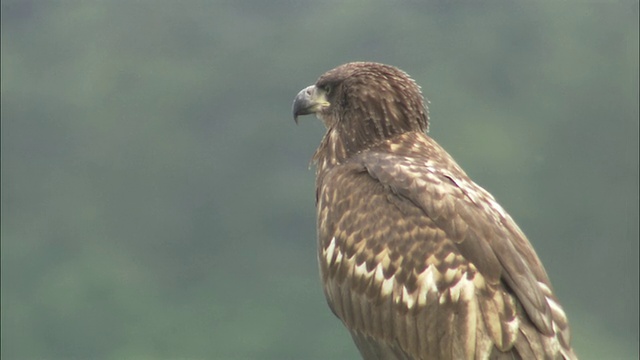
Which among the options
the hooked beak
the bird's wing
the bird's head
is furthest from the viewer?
the hooked beak

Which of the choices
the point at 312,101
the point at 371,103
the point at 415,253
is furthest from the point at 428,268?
the point at 312,101

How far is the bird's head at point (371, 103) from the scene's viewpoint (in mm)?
7488

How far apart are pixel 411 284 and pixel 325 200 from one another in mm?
880

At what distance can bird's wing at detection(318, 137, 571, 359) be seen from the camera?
6.14m

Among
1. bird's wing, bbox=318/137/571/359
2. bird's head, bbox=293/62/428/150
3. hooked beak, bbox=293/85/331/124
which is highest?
hooked beak, bbox=293/85/331/124

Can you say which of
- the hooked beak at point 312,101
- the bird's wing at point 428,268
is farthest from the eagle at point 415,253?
the hooked beak at point 312,101

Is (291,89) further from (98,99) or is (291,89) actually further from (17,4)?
(17,4)

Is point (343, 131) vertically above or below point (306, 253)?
below

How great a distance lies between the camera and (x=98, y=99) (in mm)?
23234

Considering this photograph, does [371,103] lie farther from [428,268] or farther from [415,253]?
[428,268]

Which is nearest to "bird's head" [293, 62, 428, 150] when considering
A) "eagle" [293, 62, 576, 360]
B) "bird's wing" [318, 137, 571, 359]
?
"eagle" [293, 62, 576, 360]

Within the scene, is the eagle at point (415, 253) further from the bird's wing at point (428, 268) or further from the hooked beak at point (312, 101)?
the hooked beak at point (312, 101)

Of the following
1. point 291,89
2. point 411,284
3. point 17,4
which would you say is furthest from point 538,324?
point 17,4

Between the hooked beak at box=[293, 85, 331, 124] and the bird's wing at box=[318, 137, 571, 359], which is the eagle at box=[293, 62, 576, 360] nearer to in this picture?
the bird's wing at box=[318, 137, 571, 359]
